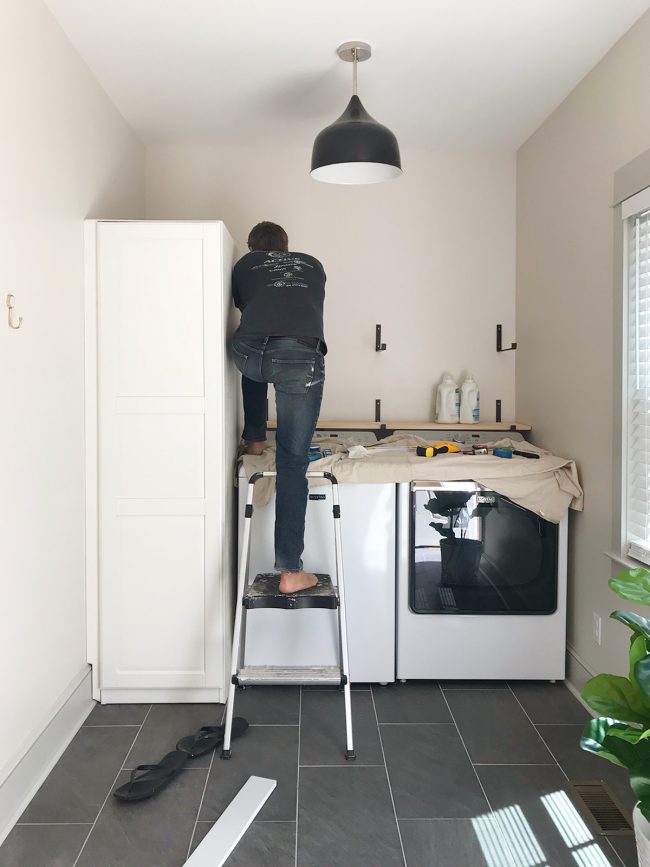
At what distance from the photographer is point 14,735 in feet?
6.63

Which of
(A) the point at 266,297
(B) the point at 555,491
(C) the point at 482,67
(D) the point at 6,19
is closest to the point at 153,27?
(D) the point at 6,19

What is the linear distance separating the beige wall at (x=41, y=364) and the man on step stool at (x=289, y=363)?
25.9 inches

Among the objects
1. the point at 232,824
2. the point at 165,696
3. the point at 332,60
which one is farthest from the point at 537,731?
the point at 332,60

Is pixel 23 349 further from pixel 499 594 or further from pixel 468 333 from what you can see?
pixel 468 333

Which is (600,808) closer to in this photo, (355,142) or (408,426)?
(408,426)

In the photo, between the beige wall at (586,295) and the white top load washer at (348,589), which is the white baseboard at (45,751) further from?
the beige wall at (586,295)

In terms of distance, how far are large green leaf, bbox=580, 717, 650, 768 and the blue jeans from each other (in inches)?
46.1

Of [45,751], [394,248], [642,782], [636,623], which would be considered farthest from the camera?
[394,248]

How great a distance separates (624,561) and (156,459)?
174cm

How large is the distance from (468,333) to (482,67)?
51.8 inches

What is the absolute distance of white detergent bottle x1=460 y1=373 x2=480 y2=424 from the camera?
353 cm

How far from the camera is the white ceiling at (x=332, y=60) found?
2316 mm

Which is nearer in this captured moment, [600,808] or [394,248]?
[600,808]

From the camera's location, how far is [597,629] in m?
2.69
